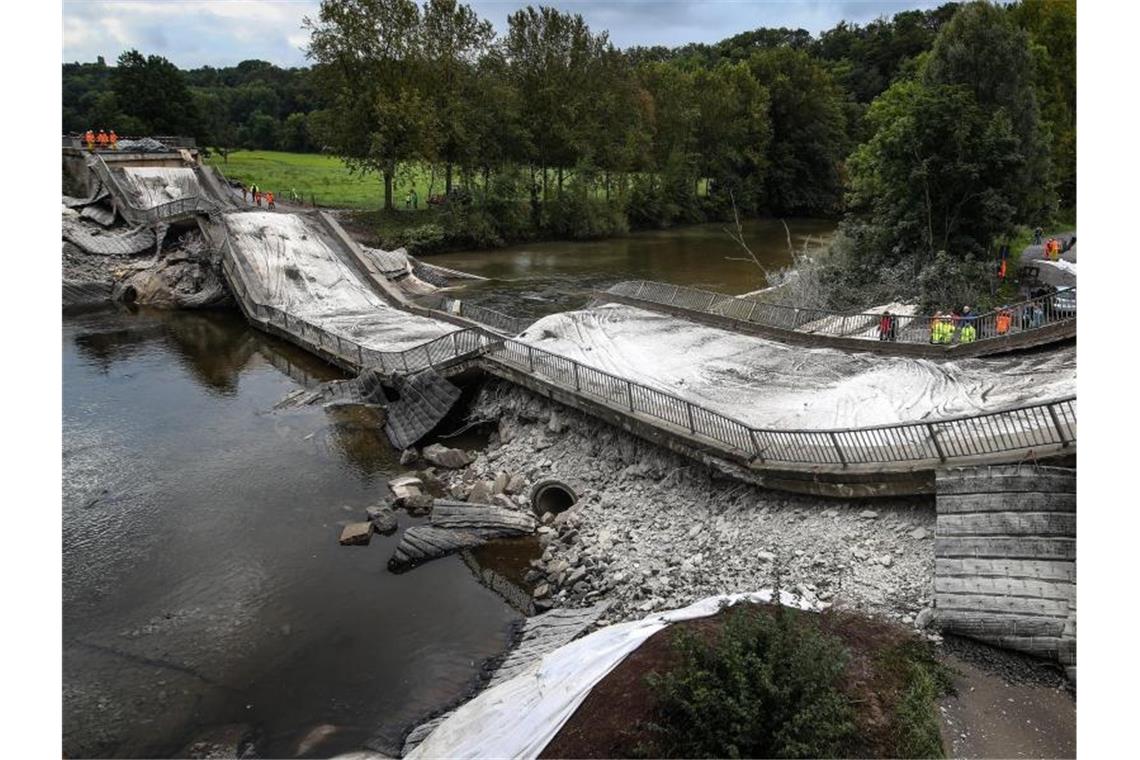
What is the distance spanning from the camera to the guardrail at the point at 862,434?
1188cm

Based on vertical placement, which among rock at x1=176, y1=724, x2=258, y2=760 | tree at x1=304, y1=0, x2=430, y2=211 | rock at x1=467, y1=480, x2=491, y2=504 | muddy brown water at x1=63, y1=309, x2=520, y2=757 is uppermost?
tree at x1=304, y1=0, x2=430, y2=211

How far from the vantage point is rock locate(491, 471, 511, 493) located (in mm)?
17548

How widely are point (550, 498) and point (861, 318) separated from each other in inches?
421

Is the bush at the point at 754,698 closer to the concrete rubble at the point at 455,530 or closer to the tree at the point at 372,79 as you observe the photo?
the concrete rubble at the point at 455,530

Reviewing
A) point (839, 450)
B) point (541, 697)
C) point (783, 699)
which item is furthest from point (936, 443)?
point (541, 697)

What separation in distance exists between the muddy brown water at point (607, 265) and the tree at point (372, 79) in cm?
763

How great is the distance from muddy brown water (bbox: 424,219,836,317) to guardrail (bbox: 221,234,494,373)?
9.62m

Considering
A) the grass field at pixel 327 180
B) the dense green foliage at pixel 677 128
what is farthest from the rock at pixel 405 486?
the grass field at pixel 327 180

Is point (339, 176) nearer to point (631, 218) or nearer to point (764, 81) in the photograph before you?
point (631, 218)

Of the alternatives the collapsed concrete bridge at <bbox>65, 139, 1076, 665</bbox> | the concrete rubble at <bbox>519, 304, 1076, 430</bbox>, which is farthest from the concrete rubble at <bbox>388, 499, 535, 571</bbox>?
the concrete rubble at <bbox>519, 304, 1076, 430</bbox>

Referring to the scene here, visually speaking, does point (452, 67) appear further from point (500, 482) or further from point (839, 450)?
point (839, 450)

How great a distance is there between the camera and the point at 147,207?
4166cm

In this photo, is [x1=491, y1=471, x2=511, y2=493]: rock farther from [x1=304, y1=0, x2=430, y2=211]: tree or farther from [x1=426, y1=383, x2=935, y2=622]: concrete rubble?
[x1=304, y1=0, x2=430, y2=211]: tree

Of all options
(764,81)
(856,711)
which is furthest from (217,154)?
(856,711)
